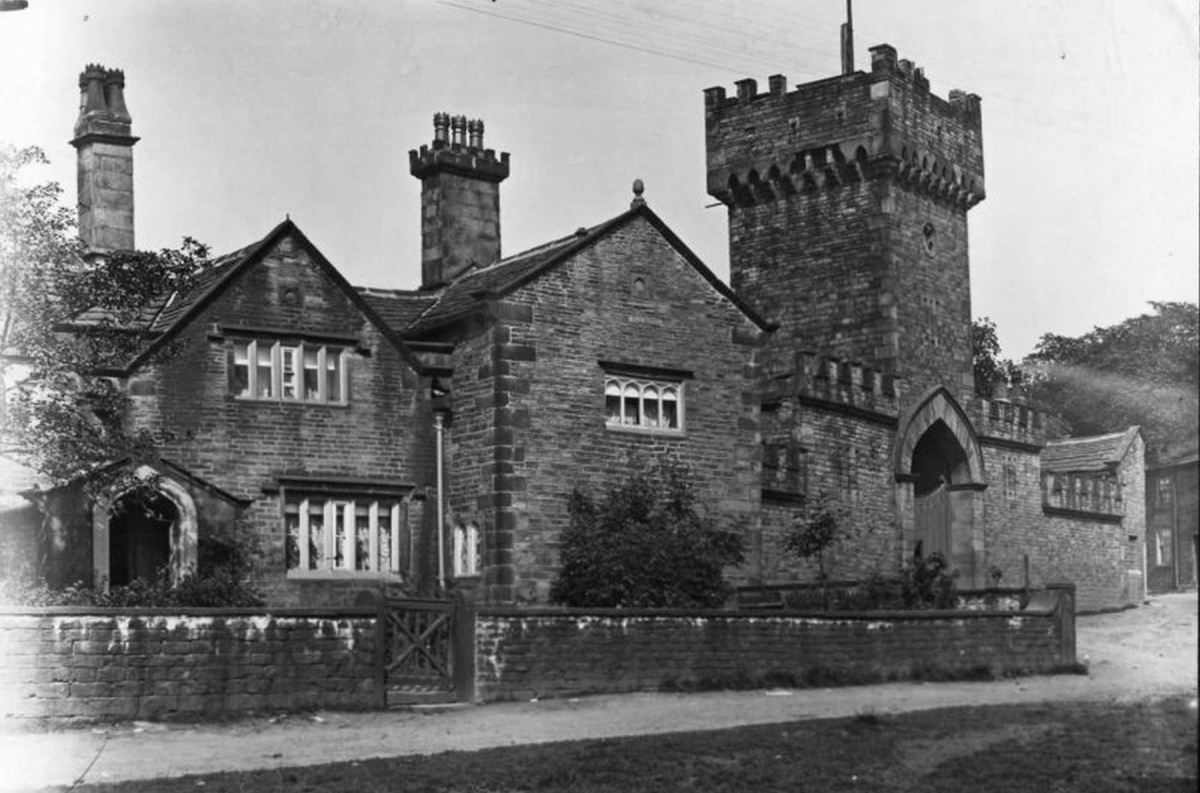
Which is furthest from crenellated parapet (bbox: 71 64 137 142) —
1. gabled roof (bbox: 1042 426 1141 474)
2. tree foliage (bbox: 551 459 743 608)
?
gabled roof (bbox: 1042 426 1141 474)

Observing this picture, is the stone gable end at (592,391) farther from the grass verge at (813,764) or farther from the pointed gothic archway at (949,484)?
the grass verge at (813,764)

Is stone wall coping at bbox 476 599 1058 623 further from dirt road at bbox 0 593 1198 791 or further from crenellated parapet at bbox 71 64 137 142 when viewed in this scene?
crenellated parapet at bbox 71 64 137 142

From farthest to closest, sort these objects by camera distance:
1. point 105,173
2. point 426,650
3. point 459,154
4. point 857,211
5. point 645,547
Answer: point 857,211 < point 459,154 < point 105,173 < point 645,547 < point 426,650

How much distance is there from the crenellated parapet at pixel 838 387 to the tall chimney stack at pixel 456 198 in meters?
7.26

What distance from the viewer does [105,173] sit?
129 ft

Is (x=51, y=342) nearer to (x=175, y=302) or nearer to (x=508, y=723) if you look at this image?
(x=175, y=302)

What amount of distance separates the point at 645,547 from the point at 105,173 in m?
14.9

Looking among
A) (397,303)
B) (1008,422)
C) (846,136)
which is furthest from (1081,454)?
(397,303)

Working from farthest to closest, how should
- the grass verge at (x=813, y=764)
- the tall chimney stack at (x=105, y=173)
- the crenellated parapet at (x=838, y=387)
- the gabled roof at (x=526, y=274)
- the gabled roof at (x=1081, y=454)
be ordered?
1. the gabled roof at (x=1081, y=454)
2. the crenellated parapet at (x=838, y=387)
3. the tall chimney stack at (x=105, y=173)
4. the gabled roof at (x=526, y=274)
5. the grass verge at (x=813, y=764)

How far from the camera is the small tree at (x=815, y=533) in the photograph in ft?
132

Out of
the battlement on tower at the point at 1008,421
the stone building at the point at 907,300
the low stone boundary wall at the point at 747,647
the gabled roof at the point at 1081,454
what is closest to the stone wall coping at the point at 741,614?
Result: the low stone boundary wall at the point at 747,647

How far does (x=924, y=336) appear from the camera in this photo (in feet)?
165

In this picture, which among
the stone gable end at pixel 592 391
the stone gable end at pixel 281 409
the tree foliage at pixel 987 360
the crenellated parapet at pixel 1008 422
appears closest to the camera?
the stone gable end at pixel 281 409

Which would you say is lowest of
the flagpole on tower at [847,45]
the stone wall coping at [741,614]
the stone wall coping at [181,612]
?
the stone wall coping at [741,614]
